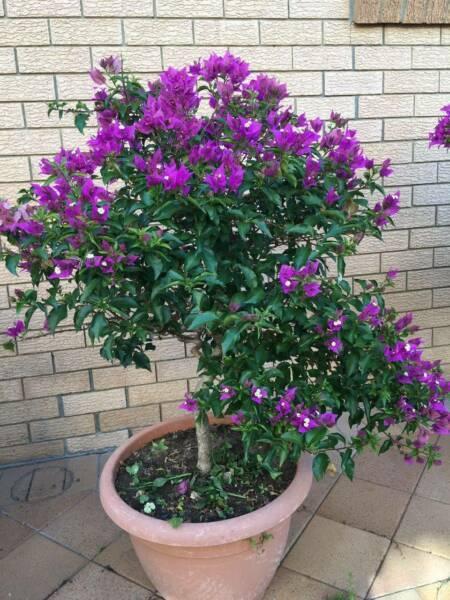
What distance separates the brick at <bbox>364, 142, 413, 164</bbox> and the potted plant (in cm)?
131

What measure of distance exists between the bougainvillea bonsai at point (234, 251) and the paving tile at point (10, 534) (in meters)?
1.09

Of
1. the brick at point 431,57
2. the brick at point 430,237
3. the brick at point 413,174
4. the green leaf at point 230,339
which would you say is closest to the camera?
the green leaf at point 230,339

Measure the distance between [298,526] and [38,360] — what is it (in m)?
1.45

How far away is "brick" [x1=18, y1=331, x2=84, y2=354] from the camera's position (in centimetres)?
272

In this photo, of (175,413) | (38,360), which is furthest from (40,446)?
(175,413)

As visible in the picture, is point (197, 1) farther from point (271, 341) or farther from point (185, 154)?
point (271, 341)

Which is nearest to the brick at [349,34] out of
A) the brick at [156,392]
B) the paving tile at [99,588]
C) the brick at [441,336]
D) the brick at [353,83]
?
the brick at [353,83]

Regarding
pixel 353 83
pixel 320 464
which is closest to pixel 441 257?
pixel 353 83

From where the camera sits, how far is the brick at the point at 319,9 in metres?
2.68

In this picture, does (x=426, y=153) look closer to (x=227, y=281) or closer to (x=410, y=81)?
(x=410, y=81)

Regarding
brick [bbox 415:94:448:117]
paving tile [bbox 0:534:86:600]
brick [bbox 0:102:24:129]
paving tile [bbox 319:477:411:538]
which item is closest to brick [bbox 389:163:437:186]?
brick [bbox 415:94:448:117]

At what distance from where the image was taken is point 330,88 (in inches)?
110

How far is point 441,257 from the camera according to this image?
3.19 meters

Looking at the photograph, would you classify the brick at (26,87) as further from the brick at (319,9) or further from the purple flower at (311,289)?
the purple flower at (311,289)
